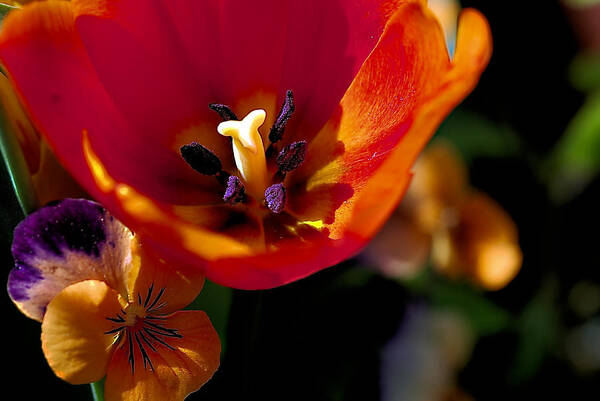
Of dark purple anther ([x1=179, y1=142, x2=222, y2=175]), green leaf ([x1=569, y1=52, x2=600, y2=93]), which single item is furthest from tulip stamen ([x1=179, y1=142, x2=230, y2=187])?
green leaf ([x1=569, y1=52, x2=600, y2=93])

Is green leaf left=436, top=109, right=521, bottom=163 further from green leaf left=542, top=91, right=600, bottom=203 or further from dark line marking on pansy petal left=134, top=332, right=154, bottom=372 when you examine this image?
dark line marking on pansy petal left=134, top=332, right=154, bottom=372

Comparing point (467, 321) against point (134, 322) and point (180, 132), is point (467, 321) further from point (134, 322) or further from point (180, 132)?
point (134, 322)

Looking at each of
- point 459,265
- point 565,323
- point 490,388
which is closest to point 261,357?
point 459,265

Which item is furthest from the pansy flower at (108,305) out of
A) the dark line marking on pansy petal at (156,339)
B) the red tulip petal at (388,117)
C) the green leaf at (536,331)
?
the green leaf at (536,331)

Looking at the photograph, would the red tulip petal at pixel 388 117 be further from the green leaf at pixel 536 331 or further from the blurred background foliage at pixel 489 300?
the green leaf at pixel 536 331

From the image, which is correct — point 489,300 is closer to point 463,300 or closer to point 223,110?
point 463,300
